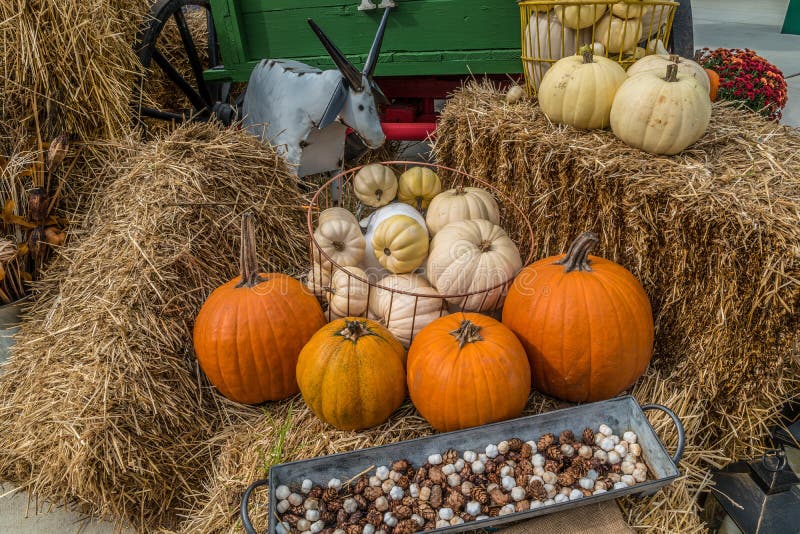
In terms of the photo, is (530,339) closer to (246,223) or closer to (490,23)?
(246,223)

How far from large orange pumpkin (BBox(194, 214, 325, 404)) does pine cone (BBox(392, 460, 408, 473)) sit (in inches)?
24.9

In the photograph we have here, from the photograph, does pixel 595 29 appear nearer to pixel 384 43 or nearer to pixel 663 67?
pixel 663 67

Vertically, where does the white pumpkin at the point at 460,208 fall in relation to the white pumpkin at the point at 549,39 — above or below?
below

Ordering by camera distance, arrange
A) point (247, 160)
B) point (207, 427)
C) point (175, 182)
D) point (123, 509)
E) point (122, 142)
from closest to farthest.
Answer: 1. point (123, 509)
2. point (207, 427)
3. point (175, 182)
4. point (247, 160)
5. point (122, 142)

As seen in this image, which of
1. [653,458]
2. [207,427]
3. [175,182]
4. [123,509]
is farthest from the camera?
[175,182]

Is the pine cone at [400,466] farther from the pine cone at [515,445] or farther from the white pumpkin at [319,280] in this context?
the white pumpkin at [319,280]

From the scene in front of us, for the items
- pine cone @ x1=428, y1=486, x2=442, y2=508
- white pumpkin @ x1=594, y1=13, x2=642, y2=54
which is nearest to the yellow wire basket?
white pumpkin @ x1=594, y1=13, x2=642, y2=54

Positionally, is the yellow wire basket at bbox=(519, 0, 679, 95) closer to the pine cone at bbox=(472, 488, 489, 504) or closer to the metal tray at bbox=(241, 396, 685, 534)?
the metal tray at bbox=(241, 396, 685, 534)

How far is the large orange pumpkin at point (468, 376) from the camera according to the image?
179 cm

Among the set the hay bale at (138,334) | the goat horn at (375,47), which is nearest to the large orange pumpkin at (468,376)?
the hay bale at (138,334)

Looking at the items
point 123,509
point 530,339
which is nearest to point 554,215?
point 530,339

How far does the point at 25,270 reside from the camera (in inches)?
104

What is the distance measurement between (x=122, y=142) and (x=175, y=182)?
76 centimetres

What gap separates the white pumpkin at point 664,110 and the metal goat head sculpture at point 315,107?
4.73 ft
